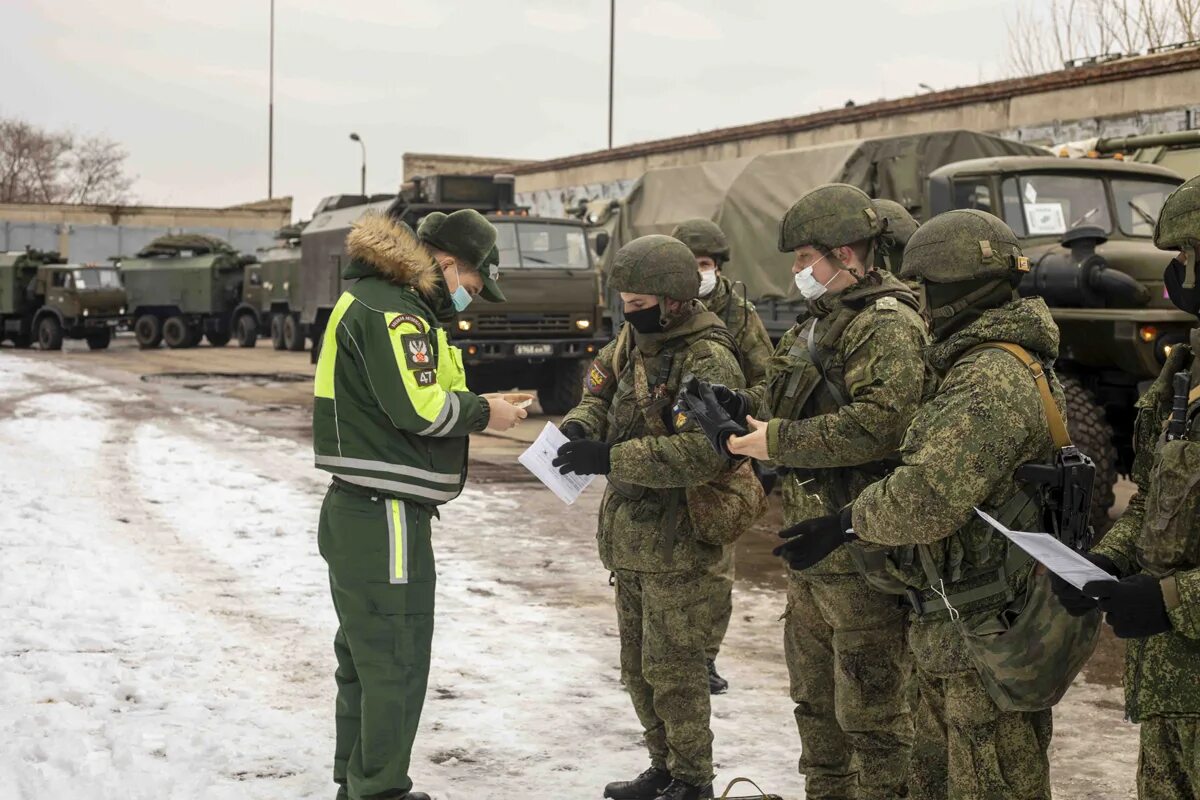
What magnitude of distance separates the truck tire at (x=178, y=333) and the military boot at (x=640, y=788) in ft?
102

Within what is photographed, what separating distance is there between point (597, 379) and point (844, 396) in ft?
3.72

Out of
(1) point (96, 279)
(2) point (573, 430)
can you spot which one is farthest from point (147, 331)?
(2) point (573, 430)

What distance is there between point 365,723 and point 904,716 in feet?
4.94

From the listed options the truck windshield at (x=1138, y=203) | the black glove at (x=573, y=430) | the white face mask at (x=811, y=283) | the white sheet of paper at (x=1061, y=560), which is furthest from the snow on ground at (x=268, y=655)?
the truck windshield at (x=1138, y=203)

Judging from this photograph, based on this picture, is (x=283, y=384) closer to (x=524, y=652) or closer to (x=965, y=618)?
(x=524, y=652)

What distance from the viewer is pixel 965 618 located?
3318mm

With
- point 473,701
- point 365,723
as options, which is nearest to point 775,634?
point 473,701

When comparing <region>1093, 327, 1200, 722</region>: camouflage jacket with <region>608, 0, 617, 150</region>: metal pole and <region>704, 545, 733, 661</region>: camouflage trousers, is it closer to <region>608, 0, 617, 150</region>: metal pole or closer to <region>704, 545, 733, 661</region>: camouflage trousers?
<region>704, 545, 733, 661</region>: camouflage trousers

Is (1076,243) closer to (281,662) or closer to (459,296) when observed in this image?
(281,662)

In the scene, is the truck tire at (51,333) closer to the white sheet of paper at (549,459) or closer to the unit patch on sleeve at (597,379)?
the unit patch on sleeve at (597,379)

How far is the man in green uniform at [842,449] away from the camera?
12.4 feet

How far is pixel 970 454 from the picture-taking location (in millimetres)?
3203

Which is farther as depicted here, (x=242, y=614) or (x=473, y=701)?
(x=242, y=614)

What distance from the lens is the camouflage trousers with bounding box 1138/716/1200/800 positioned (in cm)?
281
